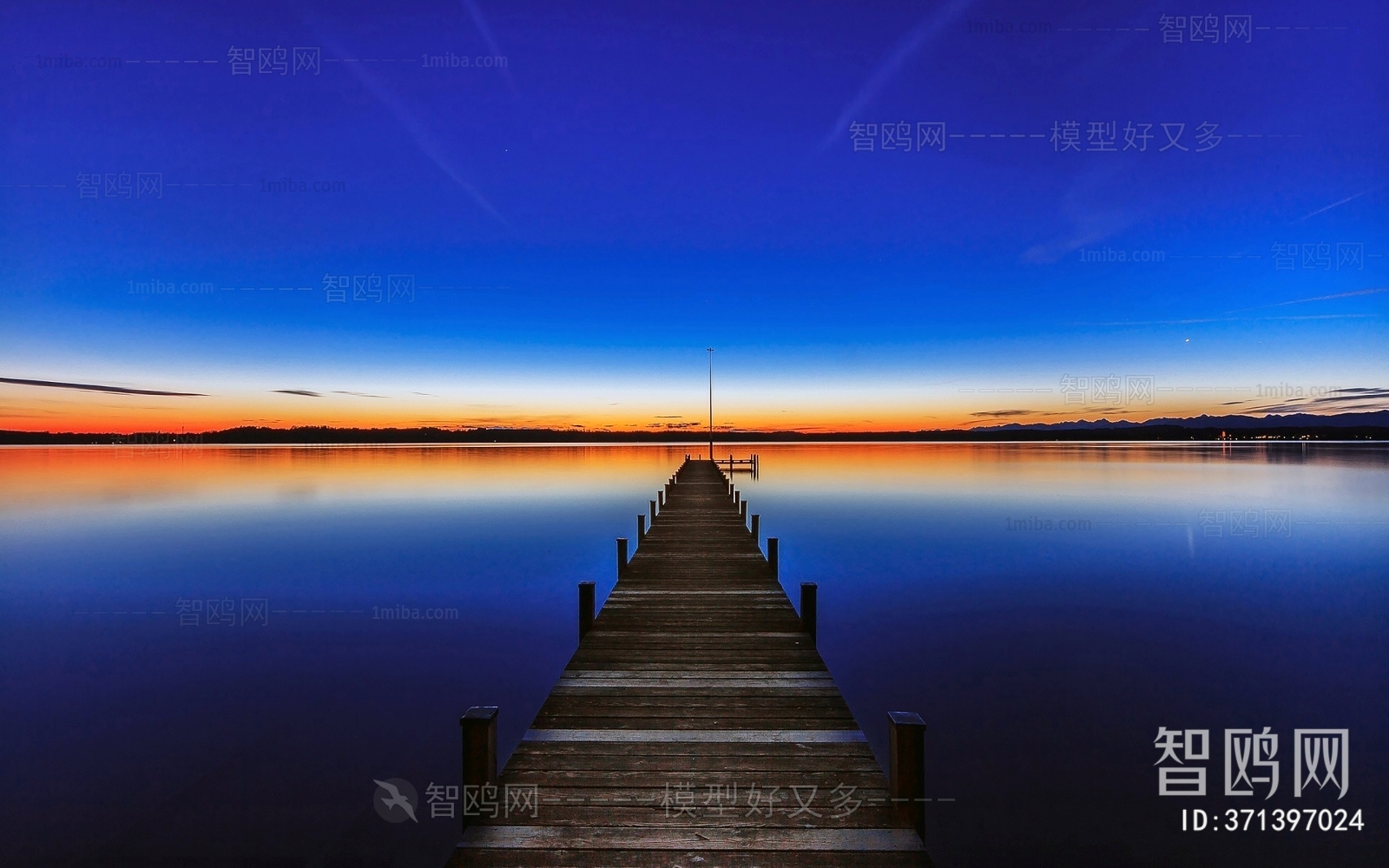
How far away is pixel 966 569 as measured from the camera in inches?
734

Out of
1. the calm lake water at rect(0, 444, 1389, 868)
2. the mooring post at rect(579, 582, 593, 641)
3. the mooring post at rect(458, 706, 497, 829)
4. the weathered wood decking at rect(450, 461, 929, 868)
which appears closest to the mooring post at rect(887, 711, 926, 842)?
the weathered wood decking at rect(450, 461, 929, 868)

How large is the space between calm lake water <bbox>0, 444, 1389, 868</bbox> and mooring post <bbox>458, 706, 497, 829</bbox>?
290cm

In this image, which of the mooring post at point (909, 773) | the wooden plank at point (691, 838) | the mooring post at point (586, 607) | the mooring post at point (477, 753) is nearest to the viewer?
the wooden plank at point (691, 838)

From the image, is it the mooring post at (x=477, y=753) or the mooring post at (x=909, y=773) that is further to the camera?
the mooring post at (x=477, y=753)

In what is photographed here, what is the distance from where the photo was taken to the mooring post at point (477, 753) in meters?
4.31

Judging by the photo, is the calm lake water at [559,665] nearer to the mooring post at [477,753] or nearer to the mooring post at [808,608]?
the mooring post at [808,608]

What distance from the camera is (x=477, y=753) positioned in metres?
4.34

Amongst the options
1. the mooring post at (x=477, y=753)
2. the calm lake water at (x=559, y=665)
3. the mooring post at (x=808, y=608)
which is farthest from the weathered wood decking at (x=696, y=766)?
the calm lake water at (x=559, y=665)

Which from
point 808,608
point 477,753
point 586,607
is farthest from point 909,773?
point 586,607

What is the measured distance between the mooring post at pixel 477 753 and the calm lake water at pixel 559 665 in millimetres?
2899

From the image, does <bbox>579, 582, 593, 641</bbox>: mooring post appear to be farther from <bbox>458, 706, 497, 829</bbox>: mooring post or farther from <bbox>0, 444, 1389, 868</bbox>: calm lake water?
<bbox>458, 706, 497, 829</bbox>: mooring post

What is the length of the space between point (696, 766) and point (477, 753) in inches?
67.8

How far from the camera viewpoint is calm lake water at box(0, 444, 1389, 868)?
6.66 metres

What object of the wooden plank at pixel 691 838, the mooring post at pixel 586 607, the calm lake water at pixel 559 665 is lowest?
the calm lake water at pixel 559 665
